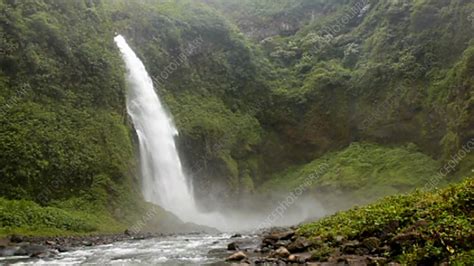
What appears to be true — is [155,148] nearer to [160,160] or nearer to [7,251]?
[160,160]

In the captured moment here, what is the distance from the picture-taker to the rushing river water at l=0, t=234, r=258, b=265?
1355 cm

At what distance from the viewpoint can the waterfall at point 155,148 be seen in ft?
113

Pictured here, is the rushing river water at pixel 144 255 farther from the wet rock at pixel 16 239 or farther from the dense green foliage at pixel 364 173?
the dense green foliage at pixel 364 173

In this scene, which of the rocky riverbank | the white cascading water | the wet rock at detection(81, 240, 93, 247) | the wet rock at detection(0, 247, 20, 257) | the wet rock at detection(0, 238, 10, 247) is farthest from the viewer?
the white cascading water

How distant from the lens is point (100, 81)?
33.1 m

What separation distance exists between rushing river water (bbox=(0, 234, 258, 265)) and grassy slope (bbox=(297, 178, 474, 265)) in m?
3.09

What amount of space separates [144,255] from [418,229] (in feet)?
28.7

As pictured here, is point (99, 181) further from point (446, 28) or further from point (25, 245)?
point (446, 28)

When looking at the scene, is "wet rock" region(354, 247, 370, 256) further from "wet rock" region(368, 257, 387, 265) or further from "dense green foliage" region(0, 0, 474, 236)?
"dense green foliage" region(0, 0, 474, 236)

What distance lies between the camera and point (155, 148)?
3628 cm

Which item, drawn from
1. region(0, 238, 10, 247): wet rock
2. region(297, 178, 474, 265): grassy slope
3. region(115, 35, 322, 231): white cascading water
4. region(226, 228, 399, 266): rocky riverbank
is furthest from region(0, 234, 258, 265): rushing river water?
region(115, 35, 322, 231): white cascading water

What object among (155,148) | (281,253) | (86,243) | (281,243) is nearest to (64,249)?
(86,243)

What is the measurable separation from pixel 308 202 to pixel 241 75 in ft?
57.5

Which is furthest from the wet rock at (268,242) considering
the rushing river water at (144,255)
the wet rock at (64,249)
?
the wet rock at (64,249)
